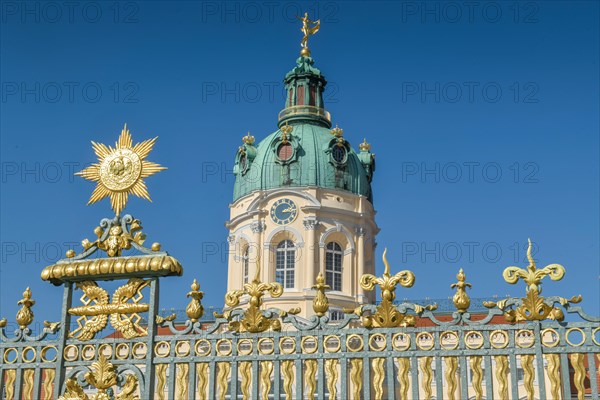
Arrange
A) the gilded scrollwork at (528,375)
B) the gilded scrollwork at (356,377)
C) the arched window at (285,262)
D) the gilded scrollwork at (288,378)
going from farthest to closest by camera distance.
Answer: the arched window at (285,262)
the gilded scrollwork at (288,378)
the gilded scrollwork at (356,377)
the gilded scrollwork at (528,375)

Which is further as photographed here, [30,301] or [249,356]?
[30,301]

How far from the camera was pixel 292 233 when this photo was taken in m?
40.9

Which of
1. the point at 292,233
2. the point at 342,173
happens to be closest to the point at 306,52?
the point at 342,173

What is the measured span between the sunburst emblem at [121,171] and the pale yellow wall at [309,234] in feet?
87.6

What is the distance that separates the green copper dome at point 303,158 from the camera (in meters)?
41.7

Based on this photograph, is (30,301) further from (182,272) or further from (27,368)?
(182,272)

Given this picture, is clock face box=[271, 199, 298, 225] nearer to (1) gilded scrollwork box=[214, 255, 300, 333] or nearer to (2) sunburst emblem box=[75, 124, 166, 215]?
(2) sunburst emblem box=[75, 124, 166, 215]

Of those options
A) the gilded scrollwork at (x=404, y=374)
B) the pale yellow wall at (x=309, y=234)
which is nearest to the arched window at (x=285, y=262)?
the pale yellow wall at (x=309, y=234)

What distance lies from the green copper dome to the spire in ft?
0.18

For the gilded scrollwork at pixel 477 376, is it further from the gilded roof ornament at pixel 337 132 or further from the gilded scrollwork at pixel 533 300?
the gilded roof ornament at pixel 337 132

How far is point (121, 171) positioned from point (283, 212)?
28.1 metres

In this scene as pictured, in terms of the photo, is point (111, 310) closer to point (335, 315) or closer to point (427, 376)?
point (427, 376)

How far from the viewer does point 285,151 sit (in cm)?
4200

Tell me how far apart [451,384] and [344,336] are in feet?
5.48
